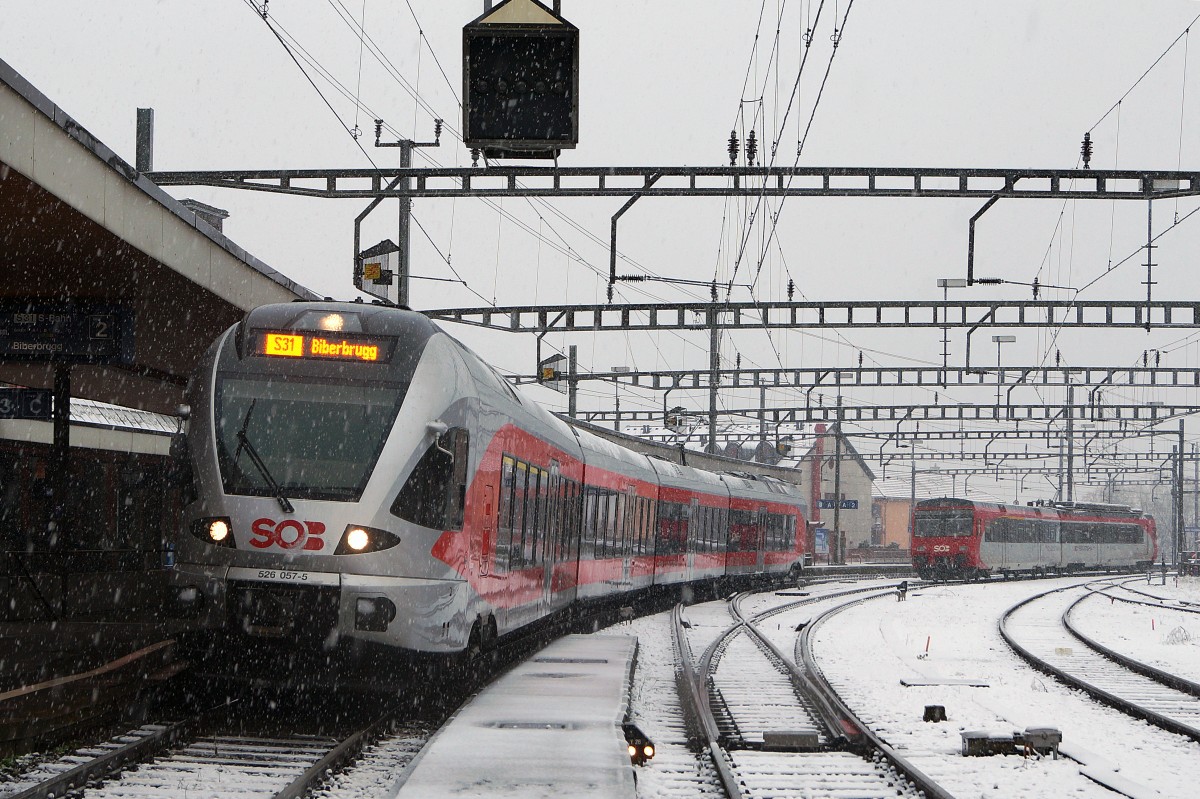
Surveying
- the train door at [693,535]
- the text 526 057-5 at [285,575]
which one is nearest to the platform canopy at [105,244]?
the text 526 057-5 at [285,575]

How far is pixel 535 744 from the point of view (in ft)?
30.8

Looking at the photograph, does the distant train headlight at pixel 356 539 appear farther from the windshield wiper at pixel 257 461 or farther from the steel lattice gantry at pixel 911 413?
the steel lattice gantry at pixel 911 413

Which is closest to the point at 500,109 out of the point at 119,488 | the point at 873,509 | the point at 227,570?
the point at 227,570

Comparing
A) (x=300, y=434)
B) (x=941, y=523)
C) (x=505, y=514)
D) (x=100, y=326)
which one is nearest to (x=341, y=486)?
(x=300, y=434)

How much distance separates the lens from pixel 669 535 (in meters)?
26.8

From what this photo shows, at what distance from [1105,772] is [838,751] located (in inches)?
77.1

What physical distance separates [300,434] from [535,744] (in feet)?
9.50

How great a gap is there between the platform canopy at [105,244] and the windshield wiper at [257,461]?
6.56 ft

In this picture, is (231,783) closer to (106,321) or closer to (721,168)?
(106,321)

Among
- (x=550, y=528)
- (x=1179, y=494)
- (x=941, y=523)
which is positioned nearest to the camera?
(x=550, y=528)

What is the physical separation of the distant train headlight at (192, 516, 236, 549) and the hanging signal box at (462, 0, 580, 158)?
11.0 ft

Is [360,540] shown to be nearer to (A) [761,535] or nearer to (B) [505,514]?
(B) [505,514]

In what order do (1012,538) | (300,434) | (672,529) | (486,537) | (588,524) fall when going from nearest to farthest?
(300,434)
(486,537)
(588,524)
(672,529)
(1012,538)

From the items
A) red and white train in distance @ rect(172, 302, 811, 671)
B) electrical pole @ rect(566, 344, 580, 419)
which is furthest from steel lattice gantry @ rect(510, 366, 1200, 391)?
red and white train in distance @ rect(172, 302, 811, 671)
